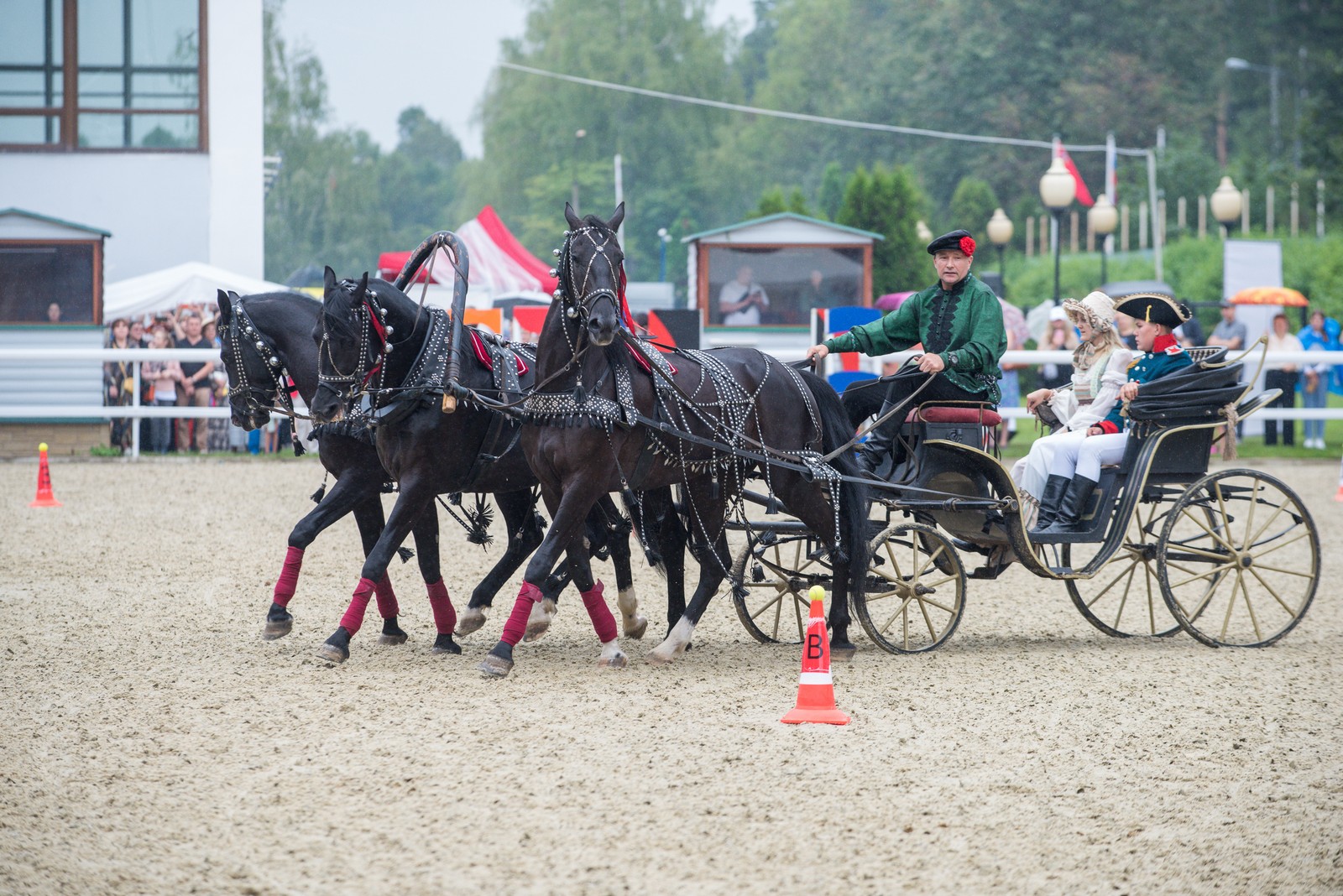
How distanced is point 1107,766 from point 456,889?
102 inches

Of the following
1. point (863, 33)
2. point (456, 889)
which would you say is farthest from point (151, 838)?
point (863, 33)

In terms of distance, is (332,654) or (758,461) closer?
(332,654)

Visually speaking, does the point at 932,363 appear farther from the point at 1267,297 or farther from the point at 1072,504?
the point at 1267,297

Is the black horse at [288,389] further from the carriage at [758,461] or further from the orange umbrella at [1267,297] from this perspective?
the orange umbrella at [1267,297]

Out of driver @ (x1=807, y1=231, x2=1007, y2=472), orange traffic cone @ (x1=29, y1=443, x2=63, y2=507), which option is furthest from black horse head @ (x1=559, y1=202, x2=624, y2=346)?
orange traffic cone @ (x1=29, y1=443, x2=63, y2=507)

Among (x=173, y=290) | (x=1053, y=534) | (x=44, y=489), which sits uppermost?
(x=173, y=290)

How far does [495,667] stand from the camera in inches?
281

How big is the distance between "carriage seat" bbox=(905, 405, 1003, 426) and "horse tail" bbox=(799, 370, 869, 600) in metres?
0.39

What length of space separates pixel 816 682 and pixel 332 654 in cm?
246

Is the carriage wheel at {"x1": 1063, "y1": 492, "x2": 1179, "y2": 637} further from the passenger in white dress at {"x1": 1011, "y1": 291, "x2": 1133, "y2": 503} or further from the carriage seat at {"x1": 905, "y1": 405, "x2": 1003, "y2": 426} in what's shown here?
the carriage seat at {"x1": 905, "y1": 405, "x2": 1003, "y2": 426}

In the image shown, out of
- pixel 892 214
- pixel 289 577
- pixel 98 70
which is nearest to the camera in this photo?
pixel 289 577

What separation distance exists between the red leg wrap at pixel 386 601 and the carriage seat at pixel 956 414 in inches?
113

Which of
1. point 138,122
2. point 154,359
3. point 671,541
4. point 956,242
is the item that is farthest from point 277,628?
point 138,122

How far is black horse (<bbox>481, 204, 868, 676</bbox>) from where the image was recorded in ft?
23.2
